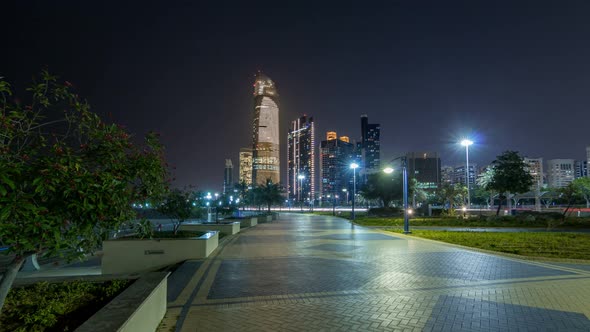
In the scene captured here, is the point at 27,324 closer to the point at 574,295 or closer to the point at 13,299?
the point at 13,299

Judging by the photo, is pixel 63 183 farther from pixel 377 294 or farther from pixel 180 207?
pixel 180 207

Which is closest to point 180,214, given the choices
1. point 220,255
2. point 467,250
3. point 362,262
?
point 220,255

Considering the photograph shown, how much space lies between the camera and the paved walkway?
19.2ft

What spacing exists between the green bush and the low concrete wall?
0.57m

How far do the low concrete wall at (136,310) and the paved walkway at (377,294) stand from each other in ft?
1.61

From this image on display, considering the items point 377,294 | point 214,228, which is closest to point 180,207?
point 214,228

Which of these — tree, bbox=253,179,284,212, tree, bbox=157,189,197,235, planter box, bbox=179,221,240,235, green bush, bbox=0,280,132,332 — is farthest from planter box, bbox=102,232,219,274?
tree, bbox=253,179,284,212

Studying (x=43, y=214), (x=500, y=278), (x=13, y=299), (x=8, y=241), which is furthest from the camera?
(x=500, y=278)

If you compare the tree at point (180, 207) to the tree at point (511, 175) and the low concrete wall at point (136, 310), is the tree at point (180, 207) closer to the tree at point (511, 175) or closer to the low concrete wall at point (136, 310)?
the low concrete wall at point (136, 310)

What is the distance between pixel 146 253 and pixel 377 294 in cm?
782

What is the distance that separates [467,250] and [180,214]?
1226 centimetres

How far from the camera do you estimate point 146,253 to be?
11.6 meters

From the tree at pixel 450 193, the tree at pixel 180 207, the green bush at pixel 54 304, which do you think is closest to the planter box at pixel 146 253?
the tree at pixel 180 207

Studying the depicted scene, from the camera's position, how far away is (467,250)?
1438 cm
